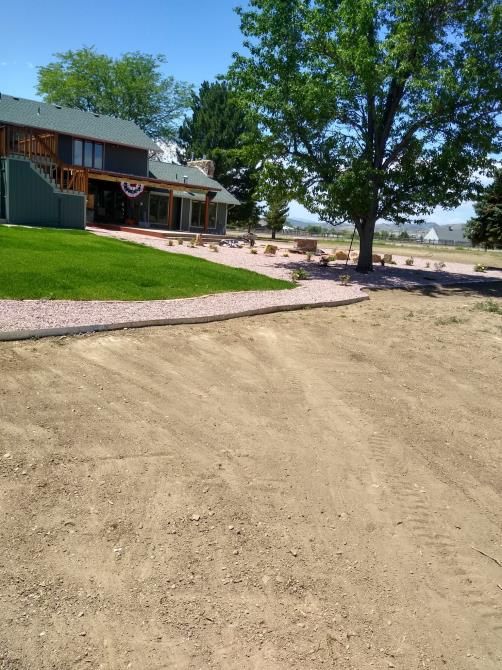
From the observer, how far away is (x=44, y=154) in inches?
908

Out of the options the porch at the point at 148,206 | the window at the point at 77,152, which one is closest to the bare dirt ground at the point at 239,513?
the porch at the point at 148,206

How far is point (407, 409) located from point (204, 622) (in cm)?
377

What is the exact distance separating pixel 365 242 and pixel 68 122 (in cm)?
2262

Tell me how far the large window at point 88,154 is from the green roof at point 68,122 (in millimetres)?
616

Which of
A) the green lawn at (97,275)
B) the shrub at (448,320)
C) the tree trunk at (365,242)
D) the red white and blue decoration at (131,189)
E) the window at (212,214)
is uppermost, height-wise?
the red white and blue decoration at (131,189)

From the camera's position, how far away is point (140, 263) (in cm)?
1357

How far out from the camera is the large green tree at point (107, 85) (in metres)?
51.3

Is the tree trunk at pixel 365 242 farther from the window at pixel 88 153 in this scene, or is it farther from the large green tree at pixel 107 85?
the large green tree at pixel 107 85

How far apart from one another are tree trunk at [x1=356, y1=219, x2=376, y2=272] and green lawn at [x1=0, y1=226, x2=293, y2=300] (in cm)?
608

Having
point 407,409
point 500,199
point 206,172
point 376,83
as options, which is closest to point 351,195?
point 376,83

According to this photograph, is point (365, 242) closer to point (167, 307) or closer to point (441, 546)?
point (167, 307)

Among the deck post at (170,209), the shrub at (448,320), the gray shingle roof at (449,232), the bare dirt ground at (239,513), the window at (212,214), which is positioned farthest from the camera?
the gray shingle roof at (449,232)

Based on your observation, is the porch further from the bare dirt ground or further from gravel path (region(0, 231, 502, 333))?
the bare dirt ground

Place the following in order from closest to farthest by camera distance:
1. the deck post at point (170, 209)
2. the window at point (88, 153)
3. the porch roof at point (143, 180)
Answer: the porch roof at point (143, 180) → the window at point (88, 153) → the deck post at point (170, 209)
